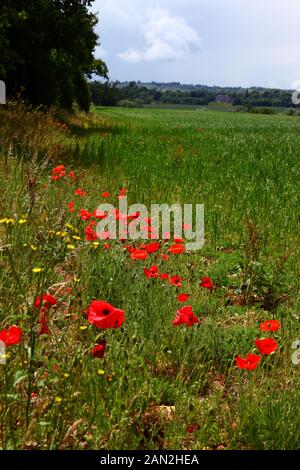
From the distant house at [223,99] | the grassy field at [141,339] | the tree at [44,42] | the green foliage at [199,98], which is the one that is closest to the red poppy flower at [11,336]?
the grassy field at [141,339]

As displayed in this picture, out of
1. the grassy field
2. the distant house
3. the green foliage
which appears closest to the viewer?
the grassy field

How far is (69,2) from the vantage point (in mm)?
18391

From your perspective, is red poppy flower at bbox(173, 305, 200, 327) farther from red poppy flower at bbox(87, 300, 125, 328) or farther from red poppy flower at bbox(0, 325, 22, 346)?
red poppy flower at bbox(0, 325, 22, 346)

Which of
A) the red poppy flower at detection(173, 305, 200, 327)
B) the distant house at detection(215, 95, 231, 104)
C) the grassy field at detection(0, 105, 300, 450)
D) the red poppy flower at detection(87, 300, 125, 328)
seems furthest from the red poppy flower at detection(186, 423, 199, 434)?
the distant house at detection(215, 95, 231, 104)

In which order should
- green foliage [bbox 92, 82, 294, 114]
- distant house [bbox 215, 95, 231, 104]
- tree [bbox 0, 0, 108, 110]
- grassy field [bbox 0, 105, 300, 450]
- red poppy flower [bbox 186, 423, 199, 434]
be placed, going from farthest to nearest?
distant house [bbox 215, 95, 231, 104] → green foliage [bbox 92, 82, 294, 114] → tree [bbox 0, 0, 108, 110] → red poppy flower [bbox 186, 423, 199, 434] → grassy field [bbox 0, 105, 300, 450]

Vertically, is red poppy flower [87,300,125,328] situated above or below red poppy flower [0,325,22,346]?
above

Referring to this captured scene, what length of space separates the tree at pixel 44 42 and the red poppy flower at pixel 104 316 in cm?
1397

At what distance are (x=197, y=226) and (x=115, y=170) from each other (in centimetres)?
336

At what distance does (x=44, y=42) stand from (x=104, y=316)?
59.6ft

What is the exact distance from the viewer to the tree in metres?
16.1

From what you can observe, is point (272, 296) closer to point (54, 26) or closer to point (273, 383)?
point (273, 383)

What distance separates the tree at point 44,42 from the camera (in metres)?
16.1

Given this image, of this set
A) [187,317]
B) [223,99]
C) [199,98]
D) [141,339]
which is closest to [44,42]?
[141,339]

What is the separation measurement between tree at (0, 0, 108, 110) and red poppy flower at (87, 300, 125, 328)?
14.0 m
